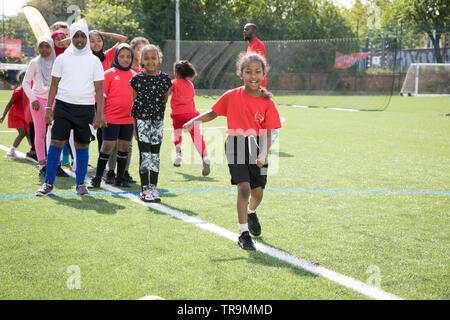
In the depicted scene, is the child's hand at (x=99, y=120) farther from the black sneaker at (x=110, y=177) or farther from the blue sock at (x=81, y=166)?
the black sneaker at (x=110, y=177)

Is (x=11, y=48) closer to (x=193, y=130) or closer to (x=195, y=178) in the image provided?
(x=193, y=130)

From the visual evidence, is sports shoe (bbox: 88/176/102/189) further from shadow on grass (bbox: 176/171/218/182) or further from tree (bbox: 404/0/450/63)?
tree (bbox: 404/0/450/63)

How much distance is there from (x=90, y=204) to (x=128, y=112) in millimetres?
1444

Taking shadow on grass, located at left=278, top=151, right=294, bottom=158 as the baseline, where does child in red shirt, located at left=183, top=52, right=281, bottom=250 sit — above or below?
above

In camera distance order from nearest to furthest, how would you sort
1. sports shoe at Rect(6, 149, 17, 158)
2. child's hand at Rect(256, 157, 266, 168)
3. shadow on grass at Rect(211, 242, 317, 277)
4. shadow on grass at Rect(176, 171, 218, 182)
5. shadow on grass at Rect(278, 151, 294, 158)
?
shadow on grass at Rect(211, 242, 317, 277), child's hand at Rect(256, 157, 266, 168), shadow on grass at Rect(176, 171, 218, 182), sports shoe at Rect(6, 149, 17, 158), shadow on grass at Rect(278, 151, 294, 158)

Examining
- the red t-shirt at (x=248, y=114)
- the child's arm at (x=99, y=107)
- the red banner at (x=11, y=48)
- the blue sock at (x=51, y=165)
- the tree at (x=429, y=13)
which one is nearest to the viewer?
the red t-shirt at (x=248, y=114)

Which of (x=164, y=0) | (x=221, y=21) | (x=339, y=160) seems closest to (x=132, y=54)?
(x=339, y=160)

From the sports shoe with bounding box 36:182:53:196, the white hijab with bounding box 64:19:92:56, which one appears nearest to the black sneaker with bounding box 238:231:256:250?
the sports shoe with bounding box 36:182:53:196

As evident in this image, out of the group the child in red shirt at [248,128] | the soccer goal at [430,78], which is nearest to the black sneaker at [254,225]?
the child in red shirt at [248,128]

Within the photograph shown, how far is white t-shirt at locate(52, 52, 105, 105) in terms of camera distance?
6.04 m

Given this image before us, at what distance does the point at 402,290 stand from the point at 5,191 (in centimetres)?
485

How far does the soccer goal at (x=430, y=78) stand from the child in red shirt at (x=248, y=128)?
29522 millimetres

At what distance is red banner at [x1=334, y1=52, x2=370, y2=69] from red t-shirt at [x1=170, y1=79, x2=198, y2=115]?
19.4 meters

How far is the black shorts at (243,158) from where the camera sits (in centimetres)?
457
